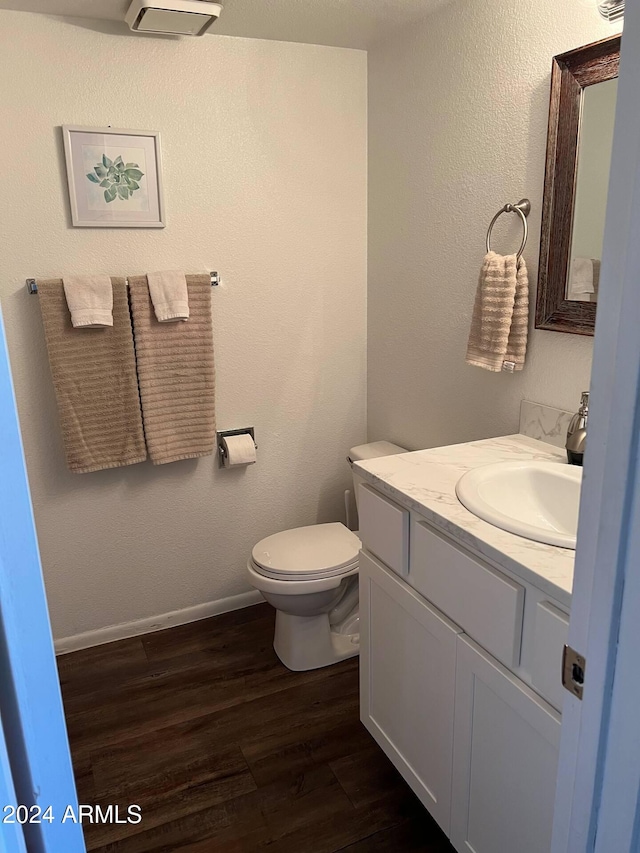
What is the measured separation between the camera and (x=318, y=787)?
72.2 inches

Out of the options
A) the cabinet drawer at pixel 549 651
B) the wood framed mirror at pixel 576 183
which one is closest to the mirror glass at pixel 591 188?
the wood framed mirror at pixel 576 183

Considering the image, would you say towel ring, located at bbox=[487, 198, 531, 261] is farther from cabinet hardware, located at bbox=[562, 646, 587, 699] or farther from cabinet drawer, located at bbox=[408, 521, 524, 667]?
cabinet hardware, located at bbox=[562, 646, 587, 699]

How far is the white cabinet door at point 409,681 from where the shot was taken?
148 cm

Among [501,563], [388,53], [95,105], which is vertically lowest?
[501,563]

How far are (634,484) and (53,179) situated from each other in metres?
2.12

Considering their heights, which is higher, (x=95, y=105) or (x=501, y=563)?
(x=95, y=105)

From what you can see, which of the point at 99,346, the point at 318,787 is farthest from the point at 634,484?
the point at 99,346

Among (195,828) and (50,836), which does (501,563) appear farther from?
(195,828)

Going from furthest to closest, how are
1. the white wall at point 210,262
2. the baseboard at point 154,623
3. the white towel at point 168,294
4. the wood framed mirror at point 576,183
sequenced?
the baseboard at point 154,623 < the white towel at point 168,294 < the white wall at point 210,262 < the wood framed mirror at point 576,183

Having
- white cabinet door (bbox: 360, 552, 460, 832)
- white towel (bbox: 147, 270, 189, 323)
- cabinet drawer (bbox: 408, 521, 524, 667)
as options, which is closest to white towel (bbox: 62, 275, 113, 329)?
white towel (bbox: 147, 270, 189, 323)

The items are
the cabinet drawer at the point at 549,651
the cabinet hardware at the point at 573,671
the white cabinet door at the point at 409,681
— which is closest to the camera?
the cabinet hardware at the point at 573,671

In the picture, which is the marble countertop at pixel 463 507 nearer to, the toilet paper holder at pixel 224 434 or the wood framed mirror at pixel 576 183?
the wood framed mirror at pixel 576 183

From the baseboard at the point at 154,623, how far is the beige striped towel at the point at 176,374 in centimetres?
71

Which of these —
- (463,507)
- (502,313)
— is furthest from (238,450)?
(463,507)
